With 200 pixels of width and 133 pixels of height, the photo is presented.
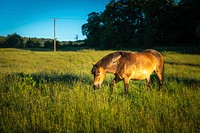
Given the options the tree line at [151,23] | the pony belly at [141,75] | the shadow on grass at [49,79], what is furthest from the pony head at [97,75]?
the tree line at [151,23]

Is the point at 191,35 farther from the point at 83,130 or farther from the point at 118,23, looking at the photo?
the point at 83,130

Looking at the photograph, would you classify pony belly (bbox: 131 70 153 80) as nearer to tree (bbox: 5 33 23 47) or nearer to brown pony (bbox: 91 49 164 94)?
brown pony (bbox: 91 49 164 94)

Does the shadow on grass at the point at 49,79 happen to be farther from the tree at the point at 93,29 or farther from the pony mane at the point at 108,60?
the tree at the point at 93,29

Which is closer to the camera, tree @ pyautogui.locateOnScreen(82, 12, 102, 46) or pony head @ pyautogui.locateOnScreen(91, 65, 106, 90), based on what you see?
pony head @ pyautogui.locateOnScreen(91, 65, 106, 90)

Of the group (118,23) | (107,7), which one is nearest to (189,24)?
(118,23)

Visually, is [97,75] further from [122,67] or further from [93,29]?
[93,29]

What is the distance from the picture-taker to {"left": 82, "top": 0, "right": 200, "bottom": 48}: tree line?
132 feet

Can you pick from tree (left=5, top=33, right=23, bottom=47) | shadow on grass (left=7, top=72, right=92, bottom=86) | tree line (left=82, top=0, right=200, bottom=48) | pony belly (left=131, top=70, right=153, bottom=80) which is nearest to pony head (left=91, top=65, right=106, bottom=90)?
pony belly (left=131, top=70, right=153, bottom=80)

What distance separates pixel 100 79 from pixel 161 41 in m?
42.2

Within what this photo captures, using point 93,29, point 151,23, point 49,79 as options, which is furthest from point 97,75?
point 93,29

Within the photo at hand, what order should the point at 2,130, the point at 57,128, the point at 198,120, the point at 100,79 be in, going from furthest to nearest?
the point at 100,79, the point at 198,120, the point at 2,130, the point at 57,128

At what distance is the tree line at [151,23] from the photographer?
1590 inches

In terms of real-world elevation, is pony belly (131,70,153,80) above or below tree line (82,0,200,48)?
below

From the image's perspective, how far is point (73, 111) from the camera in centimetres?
427
